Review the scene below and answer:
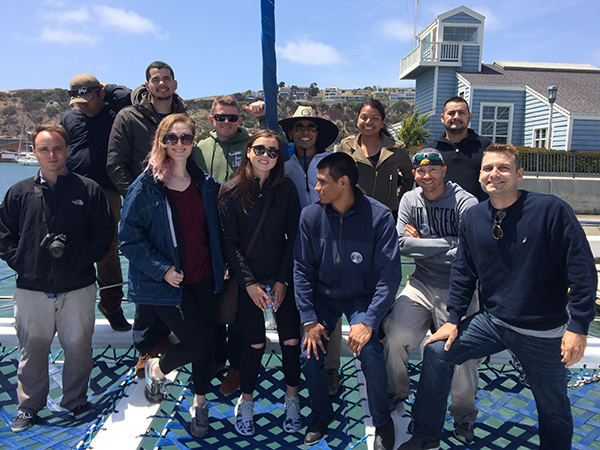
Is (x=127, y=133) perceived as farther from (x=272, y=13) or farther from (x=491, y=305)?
(x=491, y=305)

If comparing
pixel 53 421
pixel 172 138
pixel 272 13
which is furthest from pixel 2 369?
pixel 272 13

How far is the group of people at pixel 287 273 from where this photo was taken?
2406 mm

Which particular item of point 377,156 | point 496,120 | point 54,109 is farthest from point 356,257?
point 54,109

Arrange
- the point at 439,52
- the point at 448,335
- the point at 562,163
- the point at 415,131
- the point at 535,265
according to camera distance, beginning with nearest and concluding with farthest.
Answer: the point at 535,265 < the point at 448,335 < the point at 562,163 < the point at 439,52 < the point at 415,131

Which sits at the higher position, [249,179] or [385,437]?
[249,179]

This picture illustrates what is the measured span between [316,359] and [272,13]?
2384 millimetres

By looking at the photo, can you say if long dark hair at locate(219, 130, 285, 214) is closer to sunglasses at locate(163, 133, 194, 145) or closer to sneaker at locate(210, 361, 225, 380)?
sunglasses at locate(163, 133, 194, 145)

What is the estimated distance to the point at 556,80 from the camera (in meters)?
20.4

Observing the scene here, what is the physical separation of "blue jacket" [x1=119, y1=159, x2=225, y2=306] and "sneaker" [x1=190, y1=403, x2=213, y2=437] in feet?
2.32

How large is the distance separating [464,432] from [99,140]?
11.5 ft

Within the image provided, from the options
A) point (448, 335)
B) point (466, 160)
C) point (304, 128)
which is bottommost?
point (448, 335)

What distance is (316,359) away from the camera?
8.56ft

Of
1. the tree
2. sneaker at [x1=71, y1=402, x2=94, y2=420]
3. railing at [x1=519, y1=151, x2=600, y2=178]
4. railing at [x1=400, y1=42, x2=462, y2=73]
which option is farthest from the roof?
sneaker at [x1=71, y1=402, x2=94, y2=420]

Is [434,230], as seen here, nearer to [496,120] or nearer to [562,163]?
[562,163]
